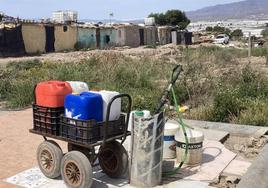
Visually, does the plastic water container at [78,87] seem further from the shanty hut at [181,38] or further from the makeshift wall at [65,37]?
the shanty hut at [181,38]

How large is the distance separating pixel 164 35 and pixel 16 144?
61.0m

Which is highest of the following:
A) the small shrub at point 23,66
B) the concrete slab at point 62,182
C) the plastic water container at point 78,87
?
the plastic water container at point 78,87

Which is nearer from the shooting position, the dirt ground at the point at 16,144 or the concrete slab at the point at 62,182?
the concrete slab at the point at 62,182

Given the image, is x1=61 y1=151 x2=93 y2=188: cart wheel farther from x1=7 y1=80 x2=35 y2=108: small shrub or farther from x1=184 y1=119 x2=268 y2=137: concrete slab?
x1=7 y1=80 x2=35 y2=108: small shrub

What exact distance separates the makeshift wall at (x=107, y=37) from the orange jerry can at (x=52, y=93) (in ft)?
148

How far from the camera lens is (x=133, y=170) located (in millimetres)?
5426

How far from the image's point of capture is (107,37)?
52.0 meters

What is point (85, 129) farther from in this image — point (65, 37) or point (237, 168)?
point (65, 37)

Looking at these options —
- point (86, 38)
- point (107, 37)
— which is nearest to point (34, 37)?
point (86, 38)

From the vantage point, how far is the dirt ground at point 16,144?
6340mm

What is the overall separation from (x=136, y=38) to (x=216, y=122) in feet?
169

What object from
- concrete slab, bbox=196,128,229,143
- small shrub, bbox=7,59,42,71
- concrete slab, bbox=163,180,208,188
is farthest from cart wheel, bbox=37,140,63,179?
small shrub, bbox=7,59,42,71

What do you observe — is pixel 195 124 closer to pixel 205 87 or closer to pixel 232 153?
pixel 232 153

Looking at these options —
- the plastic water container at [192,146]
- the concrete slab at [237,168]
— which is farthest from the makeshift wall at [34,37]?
the concrete slab at [237,168]
